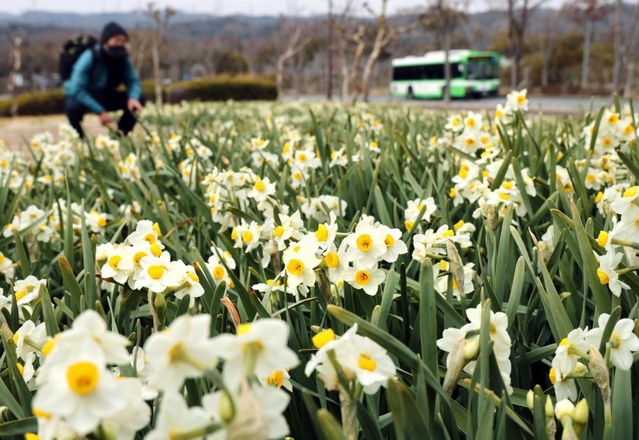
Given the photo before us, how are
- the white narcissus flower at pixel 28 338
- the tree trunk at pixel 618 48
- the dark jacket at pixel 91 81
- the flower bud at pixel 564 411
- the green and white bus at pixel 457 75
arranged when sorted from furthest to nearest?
the green and white bus at pixel 457 75
the tree trunk at pixel 618 48
the dark jacket at pixel 91 81
the white narcissus flower at pixel 28 338
the flower bud at pixel 564 411

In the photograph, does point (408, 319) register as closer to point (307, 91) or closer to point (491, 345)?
point (491, 345)

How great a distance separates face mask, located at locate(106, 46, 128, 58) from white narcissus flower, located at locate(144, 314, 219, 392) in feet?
16.4

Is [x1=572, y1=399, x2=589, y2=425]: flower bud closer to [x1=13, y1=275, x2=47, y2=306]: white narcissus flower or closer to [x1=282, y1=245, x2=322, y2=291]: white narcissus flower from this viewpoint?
[x1=282, y1=245, x2=322, y2=291]: white narcissus flower

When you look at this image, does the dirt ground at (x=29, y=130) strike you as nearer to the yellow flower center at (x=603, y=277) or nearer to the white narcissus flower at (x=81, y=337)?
the yellow flower center at (x=603, y=277)

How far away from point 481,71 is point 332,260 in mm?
26085

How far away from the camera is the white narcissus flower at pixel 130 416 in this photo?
463 mm

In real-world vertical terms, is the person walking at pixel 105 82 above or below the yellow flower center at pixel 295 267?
above

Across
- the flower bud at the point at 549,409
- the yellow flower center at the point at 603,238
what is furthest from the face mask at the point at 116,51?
the flower bud at the point at 549,409

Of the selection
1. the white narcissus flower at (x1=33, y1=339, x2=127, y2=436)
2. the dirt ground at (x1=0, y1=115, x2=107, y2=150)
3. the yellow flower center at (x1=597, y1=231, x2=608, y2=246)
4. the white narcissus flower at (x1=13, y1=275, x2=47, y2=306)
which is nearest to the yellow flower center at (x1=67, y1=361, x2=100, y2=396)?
the white narcissus flower at (x1=33, y1=339, x2=127, y2=436)

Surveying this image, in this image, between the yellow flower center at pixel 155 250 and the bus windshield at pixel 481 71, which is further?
the bus windshield at pixel 481 71

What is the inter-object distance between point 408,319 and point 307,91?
50820 mm

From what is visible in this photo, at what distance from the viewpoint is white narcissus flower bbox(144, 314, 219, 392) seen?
15.9 inches

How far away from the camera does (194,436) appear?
428mm

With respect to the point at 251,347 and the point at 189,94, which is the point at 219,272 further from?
the point at 189,94
